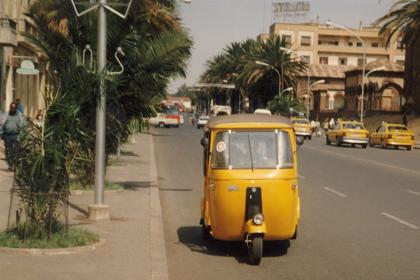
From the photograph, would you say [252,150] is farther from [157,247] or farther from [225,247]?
[157,247]

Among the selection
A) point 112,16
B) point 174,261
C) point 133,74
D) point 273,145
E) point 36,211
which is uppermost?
point 112,16

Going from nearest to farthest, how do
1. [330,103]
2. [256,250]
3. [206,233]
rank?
[256,250] → [206,233] → [330,103]

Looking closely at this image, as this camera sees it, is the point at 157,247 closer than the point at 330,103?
Yes

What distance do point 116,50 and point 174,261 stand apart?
22.8 ft

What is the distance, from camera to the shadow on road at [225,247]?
9.97 metres

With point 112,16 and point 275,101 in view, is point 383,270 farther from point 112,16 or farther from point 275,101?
point 275,101

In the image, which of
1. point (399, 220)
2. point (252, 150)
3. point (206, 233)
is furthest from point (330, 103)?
point (252, 150)

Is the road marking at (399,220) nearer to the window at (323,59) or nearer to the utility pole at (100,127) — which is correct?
the utility pole at (100,127)

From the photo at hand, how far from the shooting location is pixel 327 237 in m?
11.4

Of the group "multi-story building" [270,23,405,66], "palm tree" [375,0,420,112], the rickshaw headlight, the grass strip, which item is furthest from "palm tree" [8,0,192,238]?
"multi-story building" [270,23,405,66]

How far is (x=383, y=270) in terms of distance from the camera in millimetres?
8914

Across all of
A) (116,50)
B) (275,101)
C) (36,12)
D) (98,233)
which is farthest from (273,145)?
(275,101)

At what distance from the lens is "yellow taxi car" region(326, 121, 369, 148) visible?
44.2 m

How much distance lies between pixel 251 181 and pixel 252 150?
0.56 m
